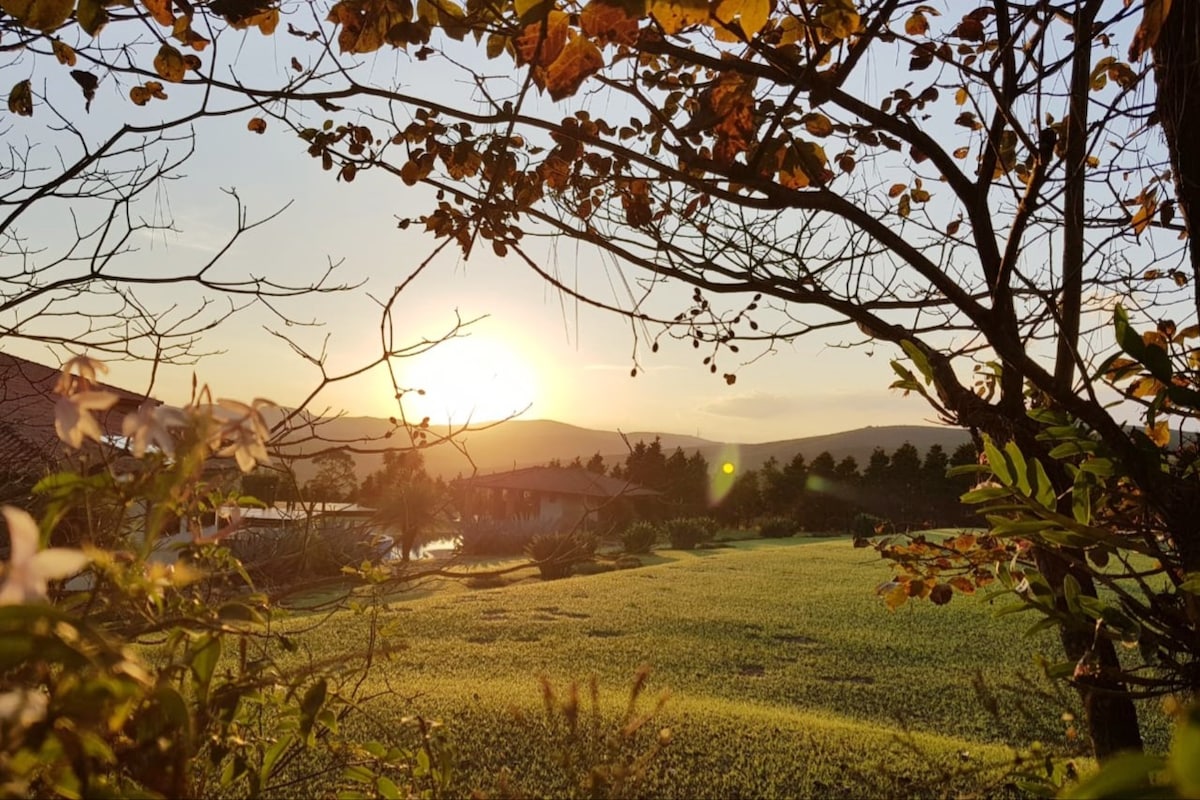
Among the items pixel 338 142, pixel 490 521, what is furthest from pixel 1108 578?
pixel 490 521

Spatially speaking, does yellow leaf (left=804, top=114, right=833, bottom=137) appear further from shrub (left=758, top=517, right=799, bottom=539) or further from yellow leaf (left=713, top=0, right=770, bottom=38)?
shrub (left=758, top=517, right=799, bottom=539)

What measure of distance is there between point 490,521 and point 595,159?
17323mm

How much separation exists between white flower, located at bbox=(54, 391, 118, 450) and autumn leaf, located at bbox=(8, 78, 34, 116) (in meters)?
1.72

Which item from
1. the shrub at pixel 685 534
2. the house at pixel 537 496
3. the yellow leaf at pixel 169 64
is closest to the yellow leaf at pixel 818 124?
the yellow leaf at pixel 169 64

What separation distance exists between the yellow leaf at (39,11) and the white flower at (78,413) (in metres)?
0.83

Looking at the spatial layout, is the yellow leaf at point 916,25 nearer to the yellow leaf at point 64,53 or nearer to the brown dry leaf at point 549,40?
the brown dry leaf at point 549,40

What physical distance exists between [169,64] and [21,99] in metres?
0.42

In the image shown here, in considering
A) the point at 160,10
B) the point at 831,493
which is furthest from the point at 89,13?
the point at 831,493

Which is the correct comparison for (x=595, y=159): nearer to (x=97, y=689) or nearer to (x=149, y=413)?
(x=149, y=413)

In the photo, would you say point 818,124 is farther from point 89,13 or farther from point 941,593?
point 89,13

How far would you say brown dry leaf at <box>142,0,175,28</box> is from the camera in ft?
4.67

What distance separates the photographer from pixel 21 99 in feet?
5.86

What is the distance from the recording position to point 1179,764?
0.30 meters

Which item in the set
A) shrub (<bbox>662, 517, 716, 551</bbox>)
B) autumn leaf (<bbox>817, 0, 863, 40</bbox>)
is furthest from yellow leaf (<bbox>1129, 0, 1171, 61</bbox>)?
shrub (<bbox>662, 517, 716, 551</bbox>)
